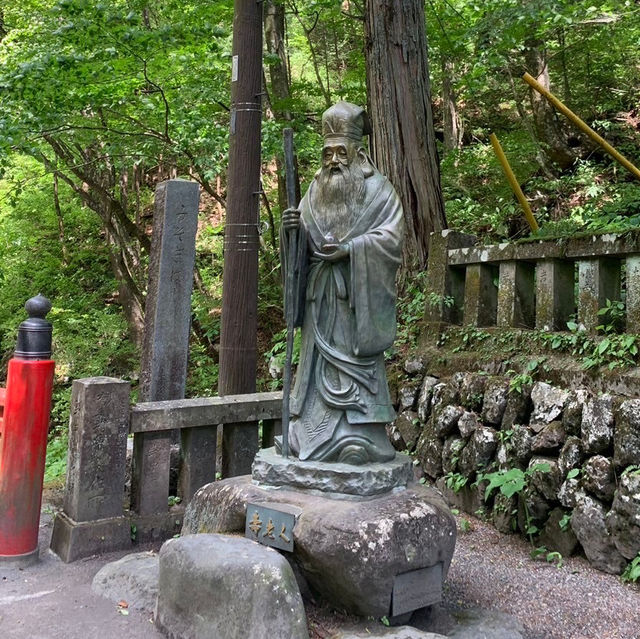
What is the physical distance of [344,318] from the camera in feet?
12.1

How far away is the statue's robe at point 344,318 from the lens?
11.7 feet

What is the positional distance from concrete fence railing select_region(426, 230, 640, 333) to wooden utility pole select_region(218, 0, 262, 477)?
1.81 meters

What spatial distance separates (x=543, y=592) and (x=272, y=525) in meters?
1.87

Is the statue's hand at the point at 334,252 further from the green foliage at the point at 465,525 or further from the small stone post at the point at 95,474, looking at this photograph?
the green foliage at the point at 465,525

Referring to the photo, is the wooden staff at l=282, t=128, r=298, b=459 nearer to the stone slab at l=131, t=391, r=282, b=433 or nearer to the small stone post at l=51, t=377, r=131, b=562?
the stone slab at l=131, t=391, r=282, b=433

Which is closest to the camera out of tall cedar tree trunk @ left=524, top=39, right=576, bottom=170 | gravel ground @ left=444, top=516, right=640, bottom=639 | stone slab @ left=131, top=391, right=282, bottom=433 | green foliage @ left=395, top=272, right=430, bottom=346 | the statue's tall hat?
Result: gravel ground @ left=444, top=516, right=640, bottom=639

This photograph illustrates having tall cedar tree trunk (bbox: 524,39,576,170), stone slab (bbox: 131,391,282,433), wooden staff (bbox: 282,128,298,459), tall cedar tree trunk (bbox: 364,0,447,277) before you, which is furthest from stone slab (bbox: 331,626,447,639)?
tall cedar tree trunk (bbox: 524,39,576,170)

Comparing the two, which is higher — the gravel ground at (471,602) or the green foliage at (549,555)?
the green foliage at (549,555)

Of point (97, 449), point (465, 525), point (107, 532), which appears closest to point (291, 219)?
point (97, 449)

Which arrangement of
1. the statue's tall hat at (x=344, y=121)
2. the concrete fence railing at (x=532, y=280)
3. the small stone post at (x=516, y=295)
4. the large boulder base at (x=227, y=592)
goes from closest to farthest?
the large boulder base at (x=227, y=592), the statue's tall hat at (x=344, y=121), the concrete fence railing at (x=532, y=280), the small stone post at (x=516, y=295)

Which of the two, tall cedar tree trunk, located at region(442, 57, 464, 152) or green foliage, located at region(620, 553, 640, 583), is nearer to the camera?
green foliage, located at region(620, 553, 640, 583)

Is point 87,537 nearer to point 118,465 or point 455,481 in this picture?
point 118,465

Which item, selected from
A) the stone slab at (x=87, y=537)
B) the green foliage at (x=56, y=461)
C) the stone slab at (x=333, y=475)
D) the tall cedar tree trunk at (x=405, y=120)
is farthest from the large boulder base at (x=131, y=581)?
the tall cedar tree trunk at (x=405, y=120)

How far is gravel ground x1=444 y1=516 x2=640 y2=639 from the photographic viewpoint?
345 centimetres
